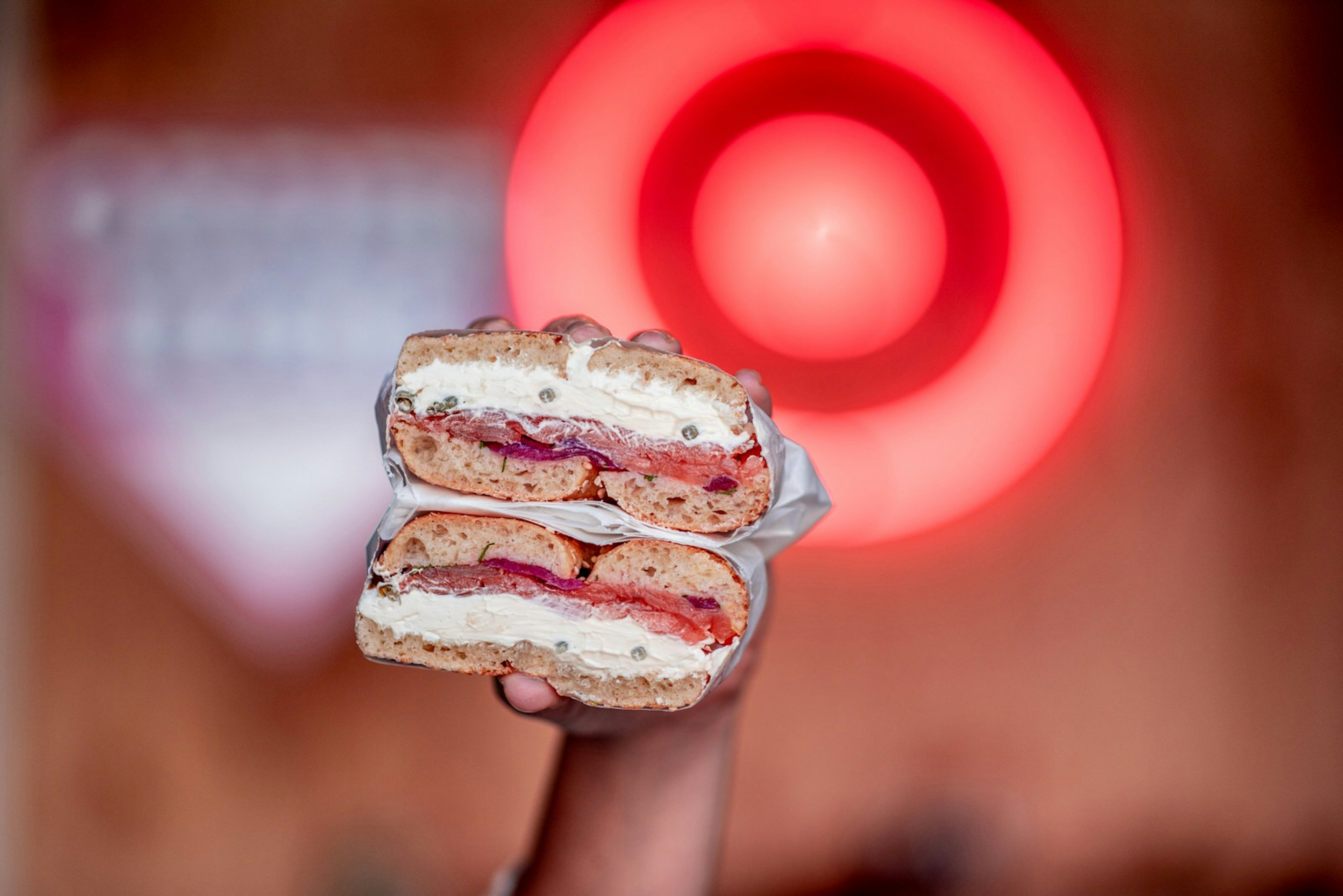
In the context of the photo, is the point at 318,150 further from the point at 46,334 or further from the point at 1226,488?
the point at 1226,488

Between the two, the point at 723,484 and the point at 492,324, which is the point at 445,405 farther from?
the point at 723,484

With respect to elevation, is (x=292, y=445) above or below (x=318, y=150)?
below

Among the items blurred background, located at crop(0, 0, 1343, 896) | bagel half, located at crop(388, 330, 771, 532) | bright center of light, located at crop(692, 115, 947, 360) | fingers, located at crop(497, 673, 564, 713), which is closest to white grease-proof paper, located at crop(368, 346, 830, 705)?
bagel half, located at crop(388, 330, 771, 532)

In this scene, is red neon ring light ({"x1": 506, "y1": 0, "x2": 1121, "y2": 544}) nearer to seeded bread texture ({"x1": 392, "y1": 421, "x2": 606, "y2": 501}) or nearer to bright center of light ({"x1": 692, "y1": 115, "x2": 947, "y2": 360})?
bright center of light ({"x1": 692, "y1": 115, "x2": 947, "y2": 360})

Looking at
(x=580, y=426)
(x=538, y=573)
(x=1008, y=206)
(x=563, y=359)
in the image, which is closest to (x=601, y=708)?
(x=538, y=573)

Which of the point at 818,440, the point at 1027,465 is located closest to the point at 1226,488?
the point at 1027,465
